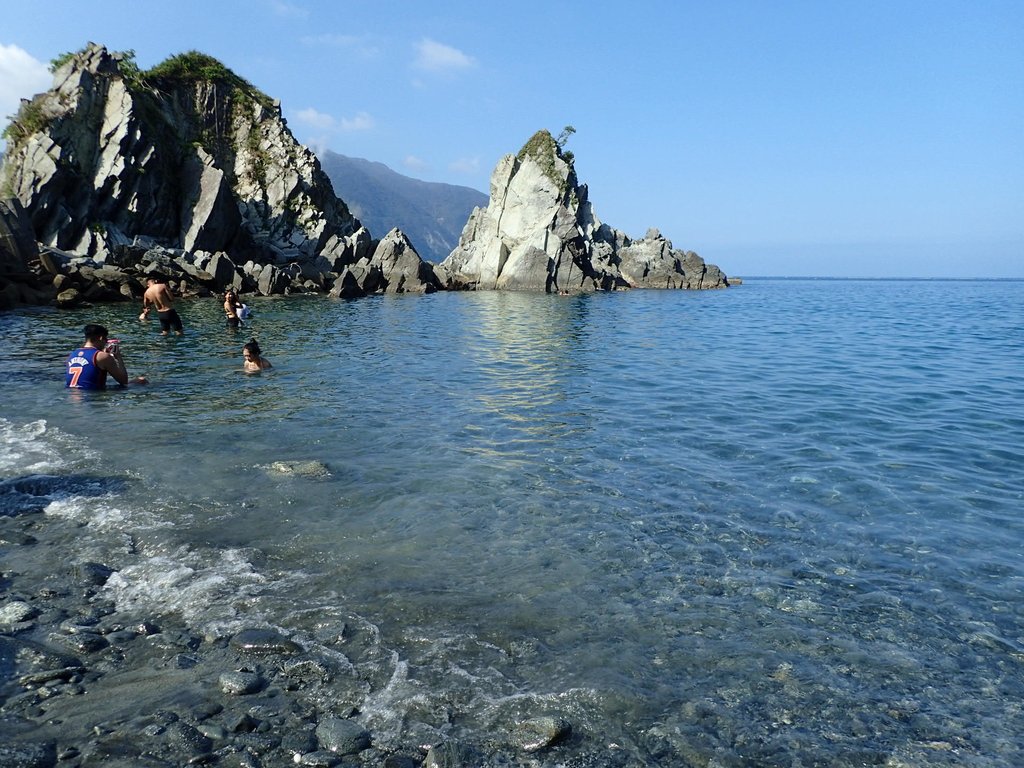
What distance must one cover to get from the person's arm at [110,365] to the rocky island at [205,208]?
26.5m

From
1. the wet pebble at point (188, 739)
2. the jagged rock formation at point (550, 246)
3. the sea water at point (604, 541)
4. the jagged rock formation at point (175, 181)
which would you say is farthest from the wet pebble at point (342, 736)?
the jagged rock formation at point (550, 246)

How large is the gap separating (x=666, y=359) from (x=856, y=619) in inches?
770

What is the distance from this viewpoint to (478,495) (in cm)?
951

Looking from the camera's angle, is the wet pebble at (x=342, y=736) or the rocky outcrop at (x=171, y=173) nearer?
the wet pebble at (x=342, y=736)

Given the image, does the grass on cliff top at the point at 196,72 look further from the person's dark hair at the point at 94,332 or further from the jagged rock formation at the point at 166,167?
the person's dark hair at the point at 94,332

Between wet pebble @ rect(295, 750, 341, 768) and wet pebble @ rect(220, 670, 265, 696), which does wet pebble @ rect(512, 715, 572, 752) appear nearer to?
wet pebble @ rect(295, 750, 341, 768)

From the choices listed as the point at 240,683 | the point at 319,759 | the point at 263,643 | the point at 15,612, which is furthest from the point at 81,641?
the point at 319,759

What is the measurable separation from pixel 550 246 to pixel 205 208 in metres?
39.6

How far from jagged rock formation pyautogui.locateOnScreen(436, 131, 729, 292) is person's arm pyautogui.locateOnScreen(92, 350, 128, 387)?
61428 millimetres

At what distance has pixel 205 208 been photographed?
60688mm

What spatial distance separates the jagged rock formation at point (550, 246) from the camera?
79125 millimetres

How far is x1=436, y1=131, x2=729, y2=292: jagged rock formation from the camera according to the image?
79125 mm

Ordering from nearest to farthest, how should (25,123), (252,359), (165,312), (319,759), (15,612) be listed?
(319,759) → (15,612) → (252,359) → (165,312) → (25,123)

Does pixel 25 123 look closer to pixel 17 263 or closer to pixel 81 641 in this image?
pixel 17 263
